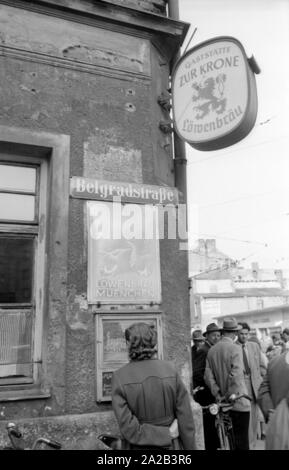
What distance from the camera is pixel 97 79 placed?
475 centimetres

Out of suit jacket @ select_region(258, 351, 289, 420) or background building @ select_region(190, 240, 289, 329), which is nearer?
suit jacket @ select_region(258, 351, 289, 420)

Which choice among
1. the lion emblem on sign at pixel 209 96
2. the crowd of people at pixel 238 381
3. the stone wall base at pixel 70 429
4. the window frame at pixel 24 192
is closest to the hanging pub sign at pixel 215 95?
the lion emblem on sign at pixel 209 96

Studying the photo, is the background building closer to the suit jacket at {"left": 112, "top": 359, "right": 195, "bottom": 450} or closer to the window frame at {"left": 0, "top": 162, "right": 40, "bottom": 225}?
the window frame at {"left": 0, "top": 162, "right": 40, "bottom": 225}

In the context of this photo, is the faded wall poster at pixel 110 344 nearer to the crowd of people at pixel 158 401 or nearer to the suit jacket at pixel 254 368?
the crowd of people at pixel 158 401

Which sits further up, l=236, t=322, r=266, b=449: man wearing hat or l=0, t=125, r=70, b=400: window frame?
l=0, t=125, r=70, b=400: window frame

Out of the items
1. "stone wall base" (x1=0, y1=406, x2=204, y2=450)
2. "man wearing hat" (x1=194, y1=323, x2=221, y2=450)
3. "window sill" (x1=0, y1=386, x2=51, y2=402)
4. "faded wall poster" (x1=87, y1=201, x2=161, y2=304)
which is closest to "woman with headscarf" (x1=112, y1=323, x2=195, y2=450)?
"stone wall base" (x1=0, y1=406, x2=204, y2=450)

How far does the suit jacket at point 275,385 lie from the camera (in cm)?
294

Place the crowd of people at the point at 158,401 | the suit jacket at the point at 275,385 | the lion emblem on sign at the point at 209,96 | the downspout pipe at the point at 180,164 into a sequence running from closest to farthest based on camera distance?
the crowd of people at the point at 158,401 < the suit jacket at the point at 275,385 < the lion emblem on sign at the point at 209,96 < the downspout pipe at the point at 180,164

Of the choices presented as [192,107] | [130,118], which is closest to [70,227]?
[130,118]

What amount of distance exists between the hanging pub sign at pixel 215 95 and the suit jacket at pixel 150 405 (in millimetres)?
2386

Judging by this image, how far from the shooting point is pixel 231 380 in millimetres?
5309

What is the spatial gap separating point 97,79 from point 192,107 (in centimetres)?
104

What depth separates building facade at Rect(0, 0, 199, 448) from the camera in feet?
13.1

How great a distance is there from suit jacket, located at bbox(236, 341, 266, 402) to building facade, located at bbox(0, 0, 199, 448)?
2414mm
